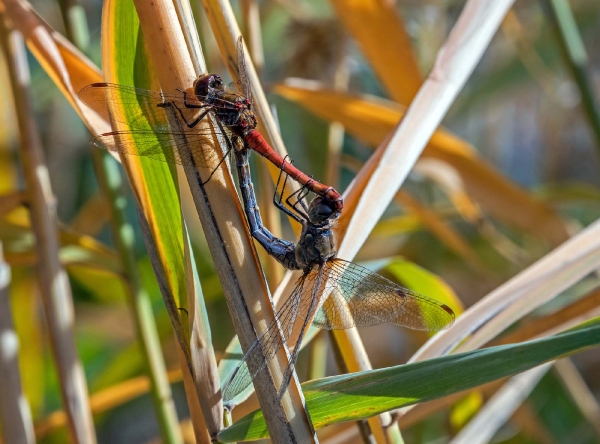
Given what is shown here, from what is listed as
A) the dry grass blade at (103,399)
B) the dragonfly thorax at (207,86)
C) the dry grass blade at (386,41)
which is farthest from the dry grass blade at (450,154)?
the dry grass blade at (103,399)

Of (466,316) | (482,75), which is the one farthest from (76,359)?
(482,75)

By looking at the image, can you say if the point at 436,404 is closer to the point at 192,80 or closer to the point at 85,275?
the point at 192,80

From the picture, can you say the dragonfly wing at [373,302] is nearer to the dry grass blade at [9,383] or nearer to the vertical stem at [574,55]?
the dry grass blade at [9,383]

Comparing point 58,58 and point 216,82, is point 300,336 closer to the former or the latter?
point 216,82

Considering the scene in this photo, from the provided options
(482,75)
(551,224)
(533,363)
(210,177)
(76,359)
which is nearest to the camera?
(533,363)

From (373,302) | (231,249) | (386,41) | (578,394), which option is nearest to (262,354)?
(231,249)
